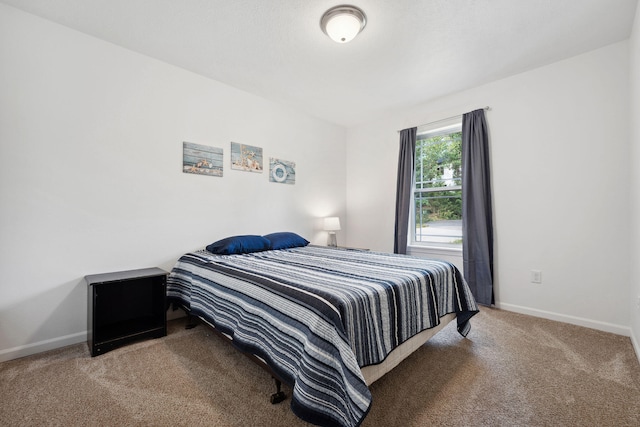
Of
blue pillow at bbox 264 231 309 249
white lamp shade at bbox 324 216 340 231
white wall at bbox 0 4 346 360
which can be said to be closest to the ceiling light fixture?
white wall at bbox 0 4 346 360

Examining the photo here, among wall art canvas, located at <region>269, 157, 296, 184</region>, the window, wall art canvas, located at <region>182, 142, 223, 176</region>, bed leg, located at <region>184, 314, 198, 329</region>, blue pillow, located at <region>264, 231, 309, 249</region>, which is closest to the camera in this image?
bed leg, located at <region>184, 314, 198, 329</region>

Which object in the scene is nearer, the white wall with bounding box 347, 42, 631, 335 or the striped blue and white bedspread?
the striped blue and white bedspread

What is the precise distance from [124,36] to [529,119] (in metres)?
3.93

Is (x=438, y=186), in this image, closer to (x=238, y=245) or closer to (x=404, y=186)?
(x=404, y=186)

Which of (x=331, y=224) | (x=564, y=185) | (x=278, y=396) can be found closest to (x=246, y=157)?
(x=331, y=224)

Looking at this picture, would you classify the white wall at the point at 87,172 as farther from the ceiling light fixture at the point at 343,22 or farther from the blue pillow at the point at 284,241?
the ceiling light fixture at the point at 343,22

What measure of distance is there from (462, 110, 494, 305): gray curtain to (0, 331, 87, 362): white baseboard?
3.80 metres

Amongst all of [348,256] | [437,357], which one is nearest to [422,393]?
[437,357]

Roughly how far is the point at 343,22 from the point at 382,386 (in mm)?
2487

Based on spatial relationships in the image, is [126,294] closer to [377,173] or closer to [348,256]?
[348,256]

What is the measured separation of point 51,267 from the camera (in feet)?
7.00

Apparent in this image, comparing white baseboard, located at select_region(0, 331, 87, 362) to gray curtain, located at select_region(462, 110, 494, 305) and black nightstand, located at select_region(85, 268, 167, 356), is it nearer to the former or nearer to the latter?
black nightstand, located at select_region(85, 268, 167, 356)

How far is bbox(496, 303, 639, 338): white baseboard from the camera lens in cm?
235

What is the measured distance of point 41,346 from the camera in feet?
6.84
